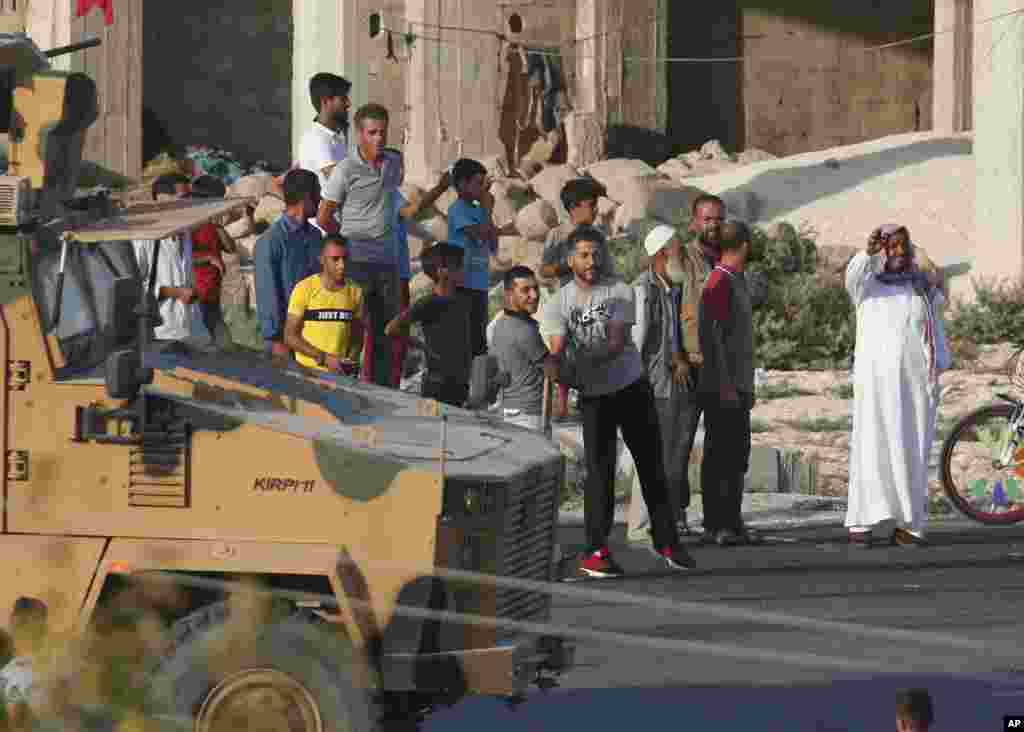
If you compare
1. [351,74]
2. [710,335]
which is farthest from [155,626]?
[351,74]

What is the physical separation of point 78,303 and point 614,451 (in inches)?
176

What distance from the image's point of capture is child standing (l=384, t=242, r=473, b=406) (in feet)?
41.6

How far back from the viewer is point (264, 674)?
689 cm

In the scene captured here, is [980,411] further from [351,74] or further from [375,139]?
[351,74]

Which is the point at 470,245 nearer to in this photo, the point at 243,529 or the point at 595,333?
the point at 595,333

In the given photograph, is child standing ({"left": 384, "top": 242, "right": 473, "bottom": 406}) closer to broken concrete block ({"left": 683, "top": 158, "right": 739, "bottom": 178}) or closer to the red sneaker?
the red sneaker

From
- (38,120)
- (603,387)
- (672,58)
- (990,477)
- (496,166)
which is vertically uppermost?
(672,58)

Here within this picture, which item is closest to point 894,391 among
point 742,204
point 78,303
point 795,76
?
point 78,303

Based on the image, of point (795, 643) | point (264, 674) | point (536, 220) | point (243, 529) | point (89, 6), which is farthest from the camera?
point (89, 6)

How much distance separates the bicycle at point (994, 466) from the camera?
1381 centimetres

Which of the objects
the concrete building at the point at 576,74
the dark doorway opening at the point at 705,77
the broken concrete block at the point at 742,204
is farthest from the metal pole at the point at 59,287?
the dark doorway opening at the point at 705,77

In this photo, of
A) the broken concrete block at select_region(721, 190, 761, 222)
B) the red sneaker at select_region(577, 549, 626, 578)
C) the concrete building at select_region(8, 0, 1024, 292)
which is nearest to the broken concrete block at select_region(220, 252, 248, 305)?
the concrete building at select_region(8, 0, 1024, 292)

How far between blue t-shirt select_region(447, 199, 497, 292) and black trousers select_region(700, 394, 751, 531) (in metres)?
1.74

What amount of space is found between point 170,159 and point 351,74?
6504 millimetres
